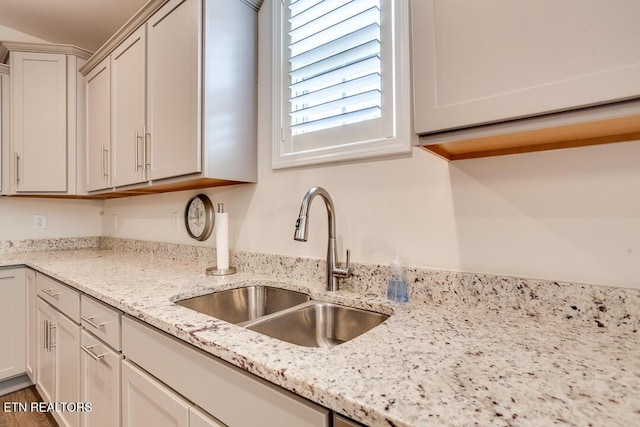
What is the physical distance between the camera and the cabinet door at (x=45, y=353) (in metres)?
1.73

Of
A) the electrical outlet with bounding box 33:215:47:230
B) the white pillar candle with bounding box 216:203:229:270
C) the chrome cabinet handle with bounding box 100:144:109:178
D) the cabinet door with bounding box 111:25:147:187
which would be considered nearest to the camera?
the white pillar candle with bounding box 216:203:229:270

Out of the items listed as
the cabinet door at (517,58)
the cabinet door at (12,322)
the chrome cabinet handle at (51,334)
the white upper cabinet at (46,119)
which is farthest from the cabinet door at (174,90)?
the cabinet door at (12,322)

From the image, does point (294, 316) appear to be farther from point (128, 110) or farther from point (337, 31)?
point (128, 110)

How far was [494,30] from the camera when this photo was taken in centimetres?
68

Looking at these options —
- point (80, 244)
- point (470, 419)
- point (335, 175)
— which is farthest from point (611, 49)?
point (80, 244)

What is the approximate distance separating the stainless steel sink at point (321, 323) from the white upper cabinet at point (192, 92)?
2.39ft

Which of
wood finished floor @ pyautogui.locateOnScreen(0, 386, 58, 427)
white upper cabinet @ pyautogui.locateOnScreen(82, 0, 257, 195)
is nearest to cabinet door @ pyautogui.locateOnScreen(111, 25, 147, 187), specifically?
white upper cabinet @ pyautogui.locateOnScreen(82, 0, 257, 195)

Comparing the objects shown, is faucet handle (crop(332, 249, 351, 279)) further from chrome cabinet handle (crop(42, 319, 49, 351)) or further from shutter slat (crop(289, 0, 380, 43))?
chrome cabinet handle (crop(42, 319, 49, 351))

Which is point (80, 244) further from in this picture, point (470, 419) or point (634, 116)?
point (634, 116)

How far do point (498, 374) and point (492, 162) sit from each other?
0.61 metres

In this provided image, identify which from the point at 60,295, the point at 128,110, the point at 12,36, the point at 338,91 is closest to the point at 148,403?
the point at 60,295

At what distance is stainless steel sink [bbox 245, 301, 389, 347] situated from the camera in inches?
40.3

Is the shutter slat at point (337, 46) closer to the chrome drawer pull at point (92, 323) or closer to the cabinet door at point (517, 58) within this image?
the cabinet door at point (517, 58)

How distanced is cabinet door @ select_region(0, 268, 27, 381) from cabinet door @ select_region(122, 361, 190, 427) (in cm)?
165
